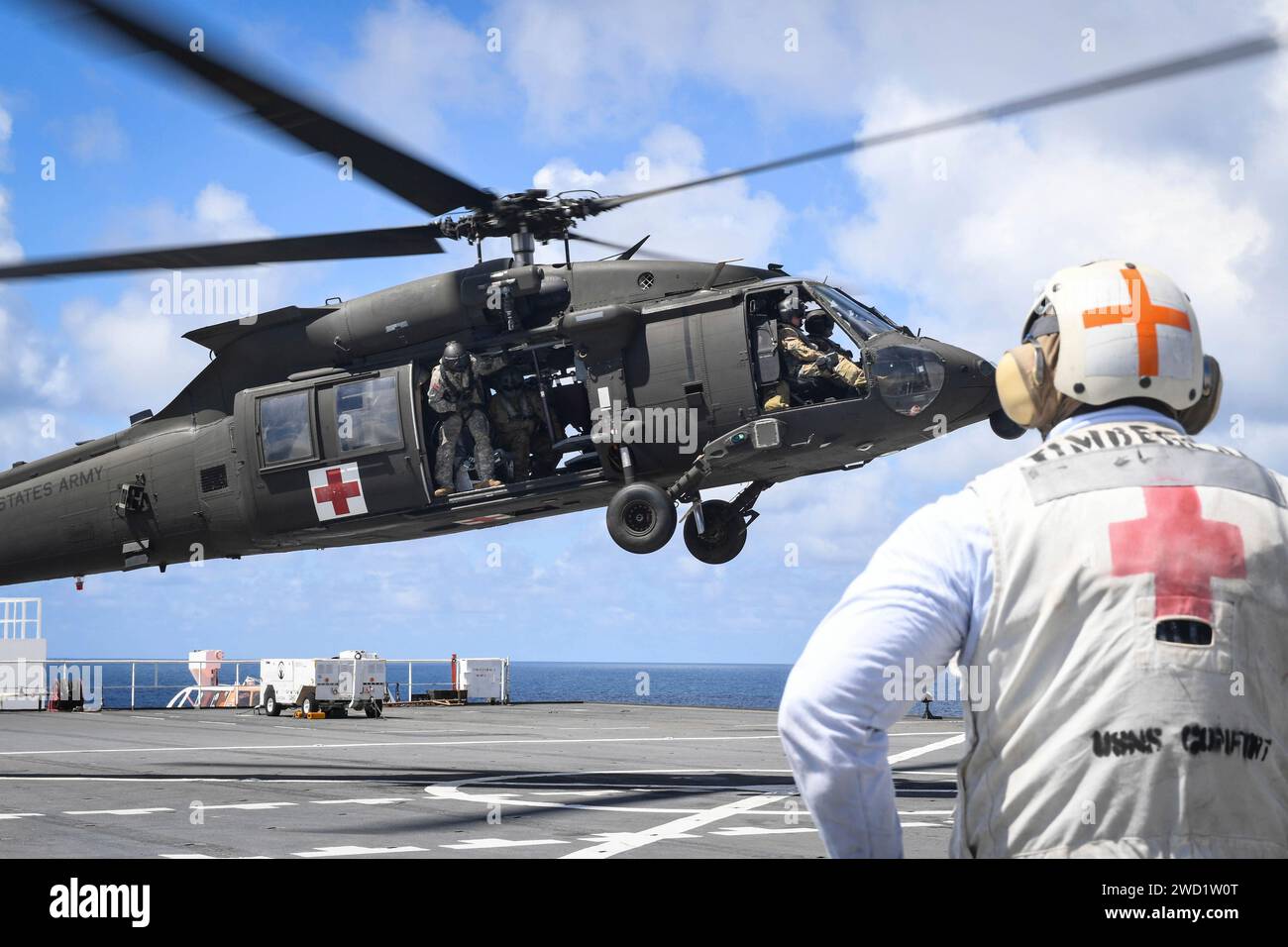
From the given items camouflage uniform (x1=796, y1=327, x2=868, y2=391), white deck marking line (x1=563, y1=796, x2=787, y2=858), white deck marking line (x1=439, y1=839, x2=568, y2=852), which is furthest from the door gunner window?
white deck marking line (x1=439, y1=839, x2=568, y2=852)

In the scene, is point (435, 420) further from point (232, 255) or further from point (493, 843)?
point (493, 843)

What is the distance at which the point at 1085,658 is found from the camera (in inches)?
90.6

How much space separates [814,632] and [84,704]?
34564 mm

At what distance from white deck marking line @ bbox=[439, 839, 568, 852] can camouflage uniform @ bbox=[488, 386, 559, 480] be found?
582 cm

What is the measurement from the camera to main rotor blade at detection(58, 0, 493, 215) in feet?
30.0

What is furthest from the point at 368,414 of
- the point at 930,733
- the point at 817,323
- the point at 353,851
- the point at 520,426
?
the point at 930,733

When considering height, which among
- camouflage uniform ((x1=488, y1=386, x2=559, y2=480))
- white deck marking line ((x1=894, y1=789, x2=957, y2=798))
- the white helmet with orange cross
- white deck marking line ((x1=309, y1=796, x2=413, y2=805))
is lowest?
white deck marking line ((x1=894, y1=789, x2=957, y2=798))

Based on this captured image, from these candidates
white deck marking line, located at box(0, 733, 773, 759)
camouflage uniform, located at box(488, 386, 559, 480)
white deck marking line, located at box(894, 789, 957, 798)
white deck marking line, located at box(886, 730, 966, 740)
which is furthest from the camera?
white deck marking line, located at box(886, 730, 966, 740)

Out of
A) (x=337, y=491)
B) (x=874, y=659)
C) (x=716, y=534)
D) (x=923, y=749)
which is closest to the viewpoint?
(x=874, y=659)

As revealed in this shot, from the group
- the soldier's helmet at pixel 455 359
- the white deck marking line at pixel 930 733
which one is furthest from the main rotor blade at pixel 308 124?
the white deck marking line at pixel 930 733

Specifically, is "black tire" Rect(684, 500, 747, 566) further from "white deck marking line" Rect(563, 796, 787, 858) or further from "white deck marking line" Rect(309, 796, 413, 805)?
"white deck marking line" Rect(309, 796, 413, 805)

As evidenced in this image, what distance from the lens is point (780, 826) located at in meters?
9.86

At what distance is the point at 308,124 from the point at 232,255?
2609 mm
